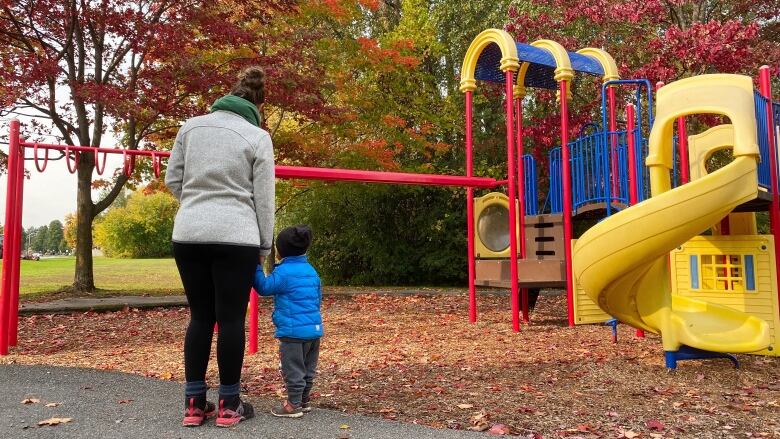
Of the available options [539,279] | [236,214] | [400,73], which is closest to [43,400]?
[236,214]

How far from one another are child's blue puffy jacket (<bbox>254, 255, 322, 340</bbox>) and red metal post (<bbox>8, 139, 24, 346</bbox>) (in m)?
3.28

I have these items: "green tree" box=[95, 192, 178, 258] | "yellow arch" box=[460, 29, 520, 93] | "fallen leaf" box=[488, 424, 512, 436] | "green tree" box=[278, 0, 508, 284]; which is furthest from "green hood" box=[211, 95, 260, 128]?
"green tree" box=[95, 192, 178, 258]

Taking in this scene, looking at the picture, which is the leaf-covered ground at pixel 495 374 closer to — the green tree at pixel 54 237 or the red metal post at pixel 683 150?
the red metal post at pixel 683 150

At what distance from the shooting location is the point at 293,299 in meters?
3.10

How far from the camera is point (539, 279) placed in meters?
6.47

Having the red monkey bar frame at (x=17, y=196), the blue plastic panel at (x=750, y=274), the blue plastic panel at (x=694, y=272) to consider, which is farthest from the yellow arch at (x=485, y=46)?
the blue plastic panel at (x=750, y=274)

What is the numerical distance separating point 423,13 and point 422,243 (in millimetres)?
5503

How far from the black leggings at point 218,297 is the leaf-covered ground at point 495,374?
77cm

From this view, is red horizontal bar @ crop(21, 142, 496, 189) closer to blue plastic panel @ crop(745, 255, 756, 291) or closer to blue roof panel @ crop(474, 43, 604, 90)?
blue roof panel @ crop(474, 43, 604, 90)

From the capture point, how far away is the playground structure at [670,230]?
3.92 m

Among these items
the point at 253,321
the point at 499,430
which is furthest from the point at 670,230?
the point at 253,321

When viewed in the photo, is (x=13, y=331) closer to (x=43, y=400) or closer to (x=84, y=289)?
(x=43, y=400)

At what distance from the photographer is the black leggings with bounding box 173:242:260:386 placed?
2768mm

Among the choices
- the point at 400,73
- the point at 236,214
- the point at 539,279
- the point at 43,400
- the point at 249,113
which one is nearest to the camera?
the point at 236,214
